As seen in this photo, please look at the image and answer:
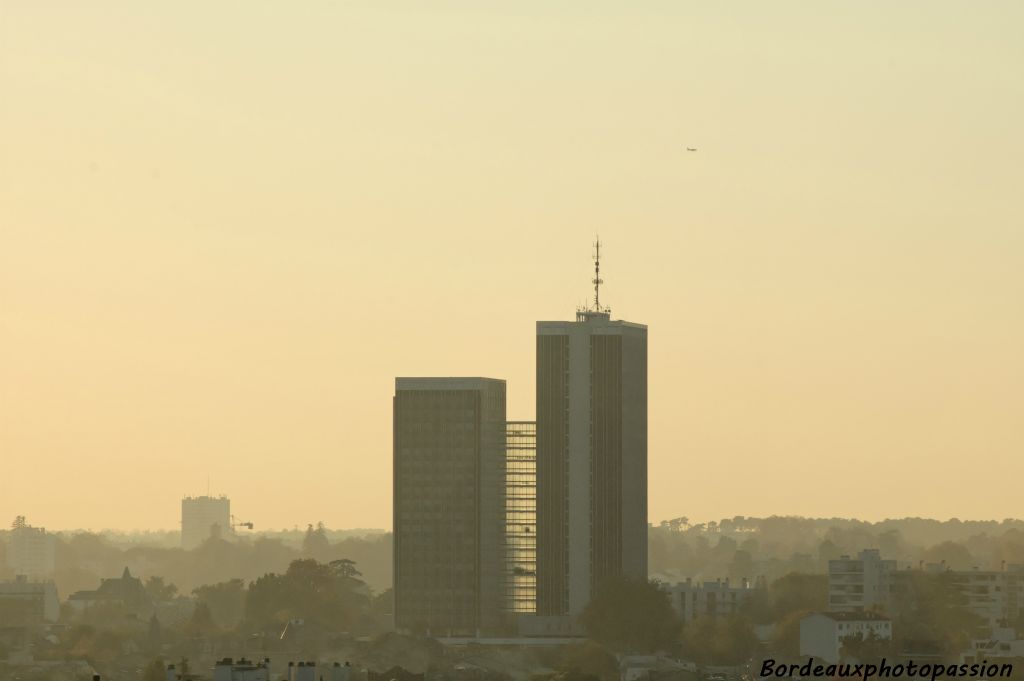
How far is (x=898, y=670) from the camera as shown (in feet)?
565

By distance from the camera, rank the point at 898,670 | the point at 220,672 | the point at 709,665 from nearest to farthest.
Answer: the point at 220,672 < the point at 898,670 < the point at 709,665

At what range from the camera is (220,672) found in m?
129

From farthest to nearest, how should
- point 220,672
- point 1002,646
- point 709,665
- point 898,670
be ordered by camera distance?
point 709,665
point 1002,646
point 898,670
point 220,672

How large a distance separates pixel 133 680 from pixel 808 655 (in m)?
42.9

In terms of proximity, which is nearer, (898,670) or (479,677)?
(898,670)

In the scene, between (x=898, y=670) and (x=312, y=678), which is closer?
(x=312, y=678)

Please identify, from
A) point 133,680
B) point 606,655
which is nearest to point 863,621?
point 606,655

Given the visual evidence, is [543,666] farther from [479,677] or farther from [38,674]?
[38,674]

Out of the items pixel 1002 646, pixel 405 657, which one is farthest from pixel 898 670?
pixel 405 657

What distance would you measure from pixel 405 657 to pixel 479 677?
13247 millimetres

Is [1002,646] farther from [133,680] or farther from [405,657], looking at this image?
[133,680]

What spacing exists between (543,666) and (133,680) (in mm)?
27951

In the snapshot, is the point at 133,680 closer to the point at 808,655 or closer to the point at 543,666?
the point at 543,666

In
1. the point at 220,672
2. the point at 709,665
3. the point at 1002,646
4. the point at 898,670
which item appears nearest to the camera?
the point at 220,672
